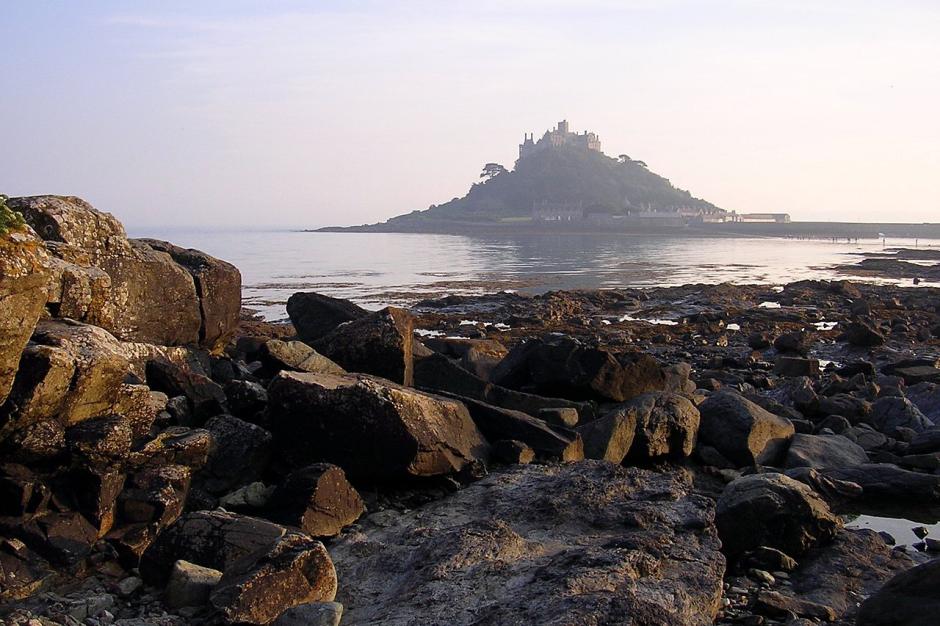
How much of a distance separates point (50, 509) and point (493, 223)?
173476 mm

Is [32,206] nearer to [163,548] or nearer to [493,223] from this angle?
[163,548]

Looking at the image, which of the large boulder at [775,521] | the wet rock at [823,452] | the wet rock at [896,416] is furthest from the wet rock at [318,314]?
the wet rock at [896,416]

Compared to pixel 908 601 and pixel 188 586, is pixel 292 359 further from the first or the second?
pixel 908 601

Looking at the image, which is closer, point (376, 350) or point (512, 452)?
point (512, 452)

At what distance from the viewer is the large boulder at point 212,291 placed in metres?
12.1

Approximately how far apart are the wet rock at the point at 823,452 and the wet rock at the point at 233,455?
21.8ft

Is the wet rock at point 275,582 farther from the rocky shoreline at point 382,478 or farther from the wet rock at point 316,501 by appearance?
the wet rock at point 316,501

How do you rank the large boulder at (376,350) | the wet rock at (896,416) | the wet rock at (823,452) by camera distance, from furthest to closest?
the wet rock at (896,416) < the large boulder at (376,350) < the wet rock at (823,452)

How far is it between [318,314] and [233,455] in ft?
21.5

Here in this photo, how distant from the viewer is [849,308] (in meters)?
30.6

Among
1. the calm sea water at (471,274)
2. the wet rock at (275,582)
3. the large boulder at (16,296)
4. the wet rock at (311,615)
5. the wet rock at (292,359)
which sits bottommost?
the calm sea water at (471,274)

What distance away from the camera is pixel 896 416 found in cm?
1275

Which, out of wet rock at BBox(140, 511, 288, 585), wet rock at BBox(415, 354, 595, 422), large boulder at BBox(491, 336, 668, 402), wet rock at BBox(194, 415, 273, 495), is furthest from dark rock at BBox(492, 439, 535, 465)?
wet rock at BBox(140, 511, 288, 585)

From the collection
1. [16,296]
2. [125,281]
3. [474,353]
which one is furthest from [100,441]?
[474,353]
